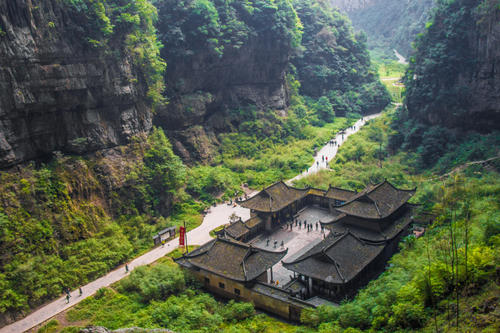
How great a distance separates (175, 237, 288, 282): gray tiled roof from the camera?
28.0m

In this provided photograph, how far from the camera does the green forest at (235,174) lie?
2125 centimetres

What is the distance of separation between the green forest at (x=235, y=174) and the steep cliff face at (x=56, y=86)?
53cm

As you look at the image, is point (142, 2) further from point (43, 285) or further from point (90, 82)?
point (43, 285)

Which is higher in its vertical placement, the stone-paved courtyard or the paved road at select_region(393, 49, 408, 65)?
the paved road at select_region(393, 49, 408, 65)

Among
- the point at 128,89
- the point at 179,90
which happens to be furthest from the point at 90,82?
the point at 179,90

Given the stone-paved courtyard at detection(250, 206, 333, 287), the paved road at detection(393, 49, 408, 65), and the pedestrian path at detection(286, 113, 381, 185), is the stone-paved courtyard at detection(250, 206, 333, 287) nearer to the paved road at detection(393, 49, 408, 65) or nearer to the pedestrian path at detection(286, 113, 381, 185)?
the pedestrian path at detection(286, 113, 381, 185)

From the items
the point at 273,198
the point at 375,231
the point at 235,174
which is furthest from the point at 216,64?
the point at 375,231

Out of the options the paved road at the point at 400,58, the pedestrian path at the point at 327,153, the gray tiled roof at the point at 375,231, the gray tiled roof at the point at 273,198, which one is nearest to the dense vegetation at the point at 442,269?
the gray tiled roof at the point at 375,231

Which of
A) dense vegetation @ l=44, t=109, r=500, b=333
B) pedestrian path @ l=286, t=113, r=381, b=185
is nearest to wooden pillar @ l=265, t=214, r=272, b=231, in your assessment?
dense vegetation @ l=44, t=109, r=500, b=333

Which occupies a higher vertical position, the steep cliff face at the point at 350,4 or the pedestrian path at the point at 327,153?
the steep cliff face at the point at 350,4

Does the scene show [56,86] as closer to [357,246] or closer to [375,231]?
[357,246]

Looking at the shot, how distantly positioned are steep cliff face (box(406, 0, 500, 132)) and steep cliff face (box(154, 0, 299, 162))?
2184 cm

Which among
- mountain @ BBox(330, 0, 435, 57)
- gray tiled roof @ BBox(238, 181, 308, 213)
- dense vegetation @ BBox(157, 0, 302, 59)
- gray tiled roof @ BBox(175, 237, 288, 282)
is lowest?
gray tiled roof @ BBox(175, 237, 288, 282)

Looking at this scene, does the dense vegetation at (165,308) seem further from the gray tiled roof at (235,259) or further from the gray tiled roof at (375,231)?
the gray tiled roof at (375,231)
